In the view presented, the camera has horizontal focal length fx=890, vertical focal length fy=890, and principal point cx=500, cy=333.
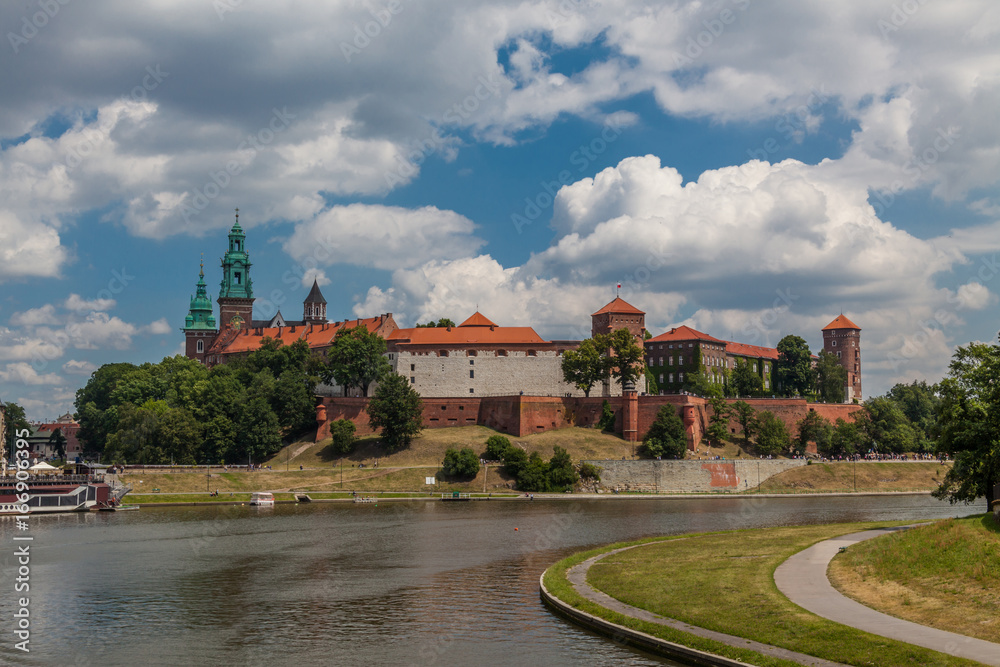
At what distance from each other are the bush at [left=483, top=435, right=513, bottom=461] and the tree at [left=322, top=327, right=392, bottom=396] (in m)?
17.4

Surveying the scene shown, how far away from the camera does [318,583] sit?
1248 inches

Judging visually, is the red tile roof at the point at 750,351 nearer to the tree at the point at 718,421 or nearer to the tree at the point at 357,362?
the tree at the point at 718,421

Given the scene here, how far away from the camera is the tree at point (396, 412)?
79.9 m

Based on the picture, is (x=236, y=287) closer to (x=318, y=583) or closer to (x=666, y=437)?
(x=666, y=437)

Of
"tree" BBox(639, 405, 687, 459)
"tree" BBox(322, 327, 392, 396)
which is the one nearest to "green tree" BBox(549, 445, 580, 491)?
"tree" BBox(639, 405, 687, 459)

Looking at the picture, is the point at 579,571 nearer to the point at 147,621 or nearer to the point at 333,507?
the point at 147,621

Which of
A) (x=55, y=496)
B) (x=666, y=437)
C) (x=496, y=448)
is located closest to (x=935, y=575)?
(x=496, y=448)

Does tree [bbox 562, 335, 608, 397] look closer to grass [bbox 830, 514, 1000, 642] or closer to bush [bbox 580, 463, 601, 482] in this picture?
bush [bbox 580, 463, 601, 482]

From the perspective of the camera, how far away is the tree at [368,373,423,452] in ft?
262

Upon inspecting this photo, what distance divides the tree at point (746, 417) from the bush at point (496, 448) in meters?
24.6

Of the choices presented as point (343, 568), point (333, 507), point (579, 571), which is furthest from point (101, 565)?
point (333, 507)

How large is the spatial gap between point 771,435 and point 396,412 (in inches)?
1385

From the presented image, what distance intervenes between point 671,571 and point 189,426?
6021cm

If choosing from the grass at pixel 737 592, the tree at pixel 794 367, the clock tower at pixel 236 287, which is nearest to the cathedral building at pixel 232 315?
the clock tower at pixel 236 287
